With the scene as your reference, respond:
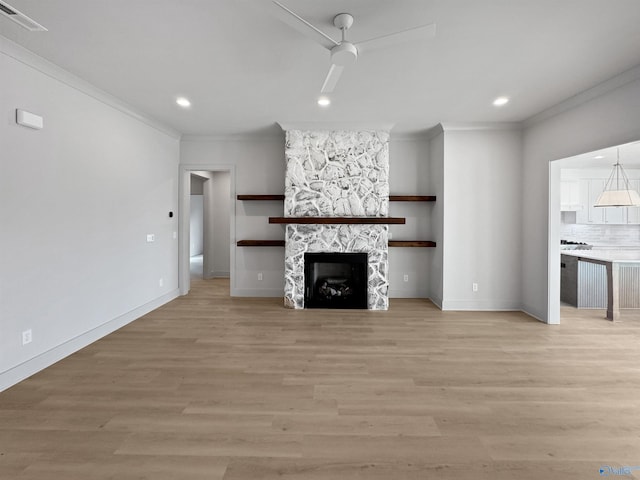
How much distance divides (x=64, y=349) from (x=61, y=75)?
259cm

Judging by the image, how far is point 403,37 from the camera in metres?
2.16

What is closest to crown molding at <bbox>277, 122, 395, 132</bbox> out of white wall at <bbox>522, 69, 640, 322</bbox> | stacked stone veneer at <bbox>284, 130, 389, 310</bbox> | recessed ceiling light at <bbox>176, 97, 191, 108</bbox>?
stacked stone veneer at <bbox>284, 130, 389, 310</bbox>

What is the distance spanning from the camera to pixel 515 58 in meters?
2.79

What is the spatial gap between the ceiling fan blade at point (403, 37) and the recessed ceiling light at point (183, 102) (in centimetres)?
241

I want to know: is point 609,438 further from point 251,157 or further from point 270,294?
point 251,157

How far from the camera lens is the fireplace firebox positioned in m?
4.95

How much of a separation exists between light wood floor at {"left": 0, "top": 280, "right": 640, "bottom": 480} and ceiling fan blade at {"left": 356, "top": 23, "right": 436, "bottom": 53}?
8.31 feet

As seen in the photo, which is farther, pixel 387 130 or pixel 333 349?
pixel 387 130

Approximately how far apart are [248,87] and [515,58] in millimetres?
2542

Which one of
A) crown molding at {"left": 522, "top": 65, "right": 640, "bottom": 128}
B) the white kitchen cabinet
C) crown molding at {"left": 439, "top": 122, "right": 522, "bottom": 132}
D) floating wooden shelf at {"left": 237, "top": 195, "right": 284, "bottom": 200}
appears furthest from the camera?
the white kitchen cabinet

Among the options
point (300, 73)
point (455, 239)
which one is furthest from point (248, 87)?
point (455, 239)

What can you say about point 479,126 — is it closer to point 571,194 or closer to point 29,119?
point 571,194

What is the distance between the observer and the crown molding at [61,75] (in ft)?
8.44

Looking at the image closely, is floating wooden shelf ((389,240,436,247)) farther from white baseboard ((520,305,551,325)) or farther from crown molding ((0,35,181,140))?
crown molding ((0,35,181,140))
